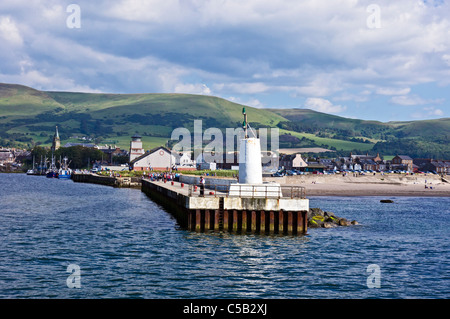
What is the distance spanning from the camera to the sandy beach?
348 ft

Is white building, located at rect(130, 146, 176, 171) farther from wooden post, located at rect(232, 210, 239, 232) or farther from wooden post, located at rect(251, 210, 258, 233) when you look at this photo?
wooden post, located at rect(251, 210, 258, 233)

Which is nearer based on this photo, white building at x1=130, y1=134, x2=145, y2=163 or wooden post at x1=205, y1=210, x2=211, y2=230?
wooden post at x1=205, y1=210, x2=211, y2=230

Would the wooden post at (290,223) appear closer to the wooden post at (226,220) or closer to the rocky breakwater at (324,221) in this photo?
the wooden post at (226,220)

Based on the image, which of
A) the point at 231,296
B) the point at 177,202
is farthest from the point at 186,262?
the point at 177,202

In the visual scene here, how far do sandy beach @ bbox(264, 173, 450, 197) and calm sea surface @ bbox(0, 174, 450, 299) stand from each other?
56650 millimetres

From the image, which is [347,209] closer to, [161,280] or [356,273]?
[356,273]

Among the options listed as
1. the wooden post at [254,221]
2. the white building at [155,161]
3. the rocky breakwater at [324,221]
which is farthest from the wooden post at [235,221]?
the white building at [155,161]

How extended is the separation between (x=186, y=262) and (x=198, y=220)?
9629mm

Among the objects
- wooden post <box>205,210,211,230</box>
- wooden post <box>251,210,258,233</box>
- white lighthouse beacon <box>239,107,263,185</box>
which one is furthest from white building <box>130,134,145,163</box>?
wooden post <box>251,210,258,233</box>

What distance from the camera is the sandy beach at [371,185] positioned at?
10616 cm

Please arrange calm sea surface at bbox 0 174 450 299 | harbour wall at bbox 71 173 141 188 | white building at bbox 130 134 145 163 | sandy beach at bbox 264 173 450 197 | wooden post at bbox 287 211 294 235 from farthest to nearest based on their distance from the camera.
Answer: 1. white building at bbox 130 134 145 163
2. harbour wall at bbox 71 173 141 188
3. sandy beach at bbox 264 173 450 197
4. wooden post at bbox 287 211 294 235
5. calm sea surface at bbox 0 174 450 299

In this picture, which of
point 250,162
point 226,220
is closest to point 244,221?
point 226,220
